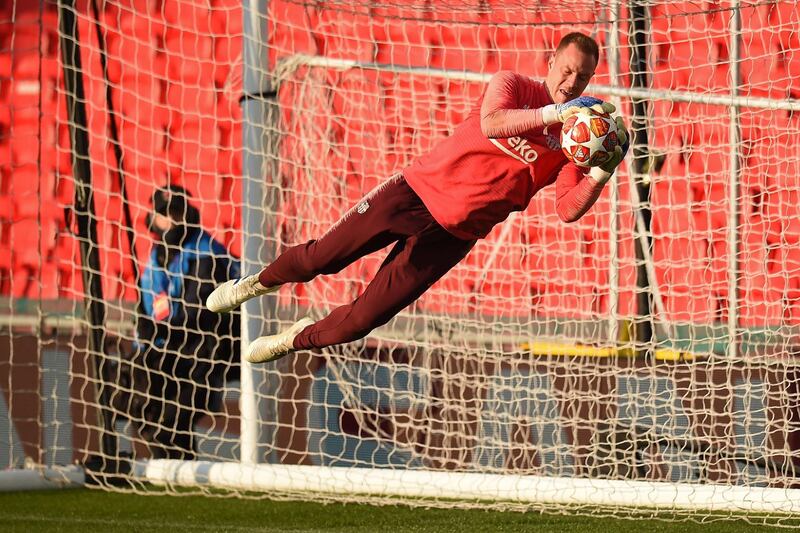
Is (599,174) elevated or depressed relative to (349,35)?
depressed

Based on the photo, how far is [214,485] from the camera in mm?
6418

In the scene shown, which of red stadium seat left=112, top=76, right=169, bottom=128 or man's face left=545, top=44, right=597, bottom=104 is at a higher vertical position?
red stadium seat left=112, top=76, right=169, bottom=128

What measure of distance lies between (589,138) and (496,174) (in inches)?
23.8

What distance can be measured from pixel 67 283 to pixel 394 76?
12.7ft

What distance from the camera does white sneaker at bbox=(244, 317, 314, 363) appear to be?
195 inches

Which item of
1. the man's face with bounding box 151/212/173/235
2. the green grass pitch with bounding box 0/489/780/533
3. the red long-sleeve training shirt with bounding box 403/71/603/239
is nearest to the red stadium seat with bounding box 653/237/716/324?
the green grass pitch with bounding box 0/489/780/533

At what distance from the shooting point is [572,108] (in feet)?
12.6

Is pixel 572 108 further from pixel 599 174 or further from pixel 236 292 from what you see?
pixel 236 292

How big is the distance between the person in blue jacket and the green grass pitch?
27.1 inches

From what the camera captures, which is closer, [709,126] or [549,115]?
[549,115]

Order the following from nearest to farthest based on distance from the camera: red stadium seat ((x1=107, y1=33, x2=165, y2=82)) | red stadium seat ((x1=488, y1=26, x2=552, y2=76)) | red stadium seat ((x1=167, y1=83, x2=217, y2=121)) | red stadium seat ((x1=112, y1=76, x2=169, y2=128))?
red stadium seat ((x1=488, y1=26, x2=552, y2=76))
red stadium seat ((x1=167, y1=83, x2=217, y2=121))
red stadium seat ((x1=107, y1=33, x2=165, y2=82))
red stadium seat ((x1=112, y1=76, x2=169, y2=128))

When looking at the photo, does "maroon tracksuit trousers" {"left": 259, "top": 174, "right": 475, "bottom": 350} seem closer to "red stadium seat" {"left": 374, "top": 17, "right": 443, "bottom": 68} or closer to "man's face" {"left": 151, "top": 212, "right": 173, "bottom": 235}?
"man's face" {"left": 151, "top": 212, "right": 173, "bottom": 235}

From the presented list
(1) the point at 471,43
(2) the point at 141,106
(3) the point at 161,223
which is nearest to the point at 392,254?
(3) the point at 161,223

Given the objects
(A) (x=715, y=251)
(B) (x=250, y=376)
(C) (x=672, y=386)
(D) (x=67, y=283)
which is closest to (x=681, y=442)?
(C) (x=672, y=386)
